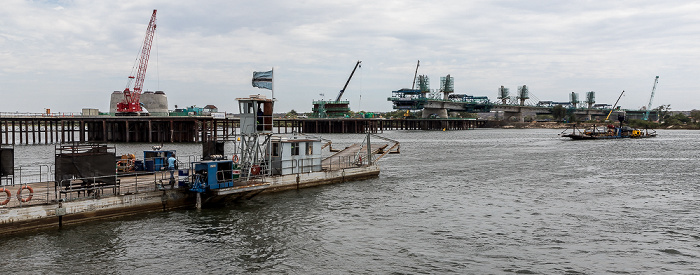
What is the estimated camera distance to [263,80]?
3161cm

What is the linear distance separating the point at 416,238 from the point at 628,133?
124 metres

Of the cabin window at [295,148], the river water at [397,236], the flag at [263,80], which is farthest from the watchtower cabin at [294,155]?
the flag at [263,80]

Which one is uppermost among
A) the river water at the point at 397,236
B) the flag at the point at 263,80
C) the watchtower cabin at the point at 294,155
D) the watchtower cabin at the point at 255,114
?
the flag at the point at 263,80

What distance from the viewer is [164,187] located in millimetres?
27859

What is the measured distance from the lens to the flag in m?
31.5

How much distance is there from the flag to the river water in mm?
6911

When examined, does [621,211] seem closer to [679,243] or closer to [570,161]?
[679,243]

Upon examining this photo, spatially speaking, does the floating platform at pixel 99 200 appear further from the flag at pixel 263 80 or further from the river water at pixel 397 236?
the flag at pixel 263 80

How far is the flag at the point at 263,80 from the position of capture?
31495 millimetres

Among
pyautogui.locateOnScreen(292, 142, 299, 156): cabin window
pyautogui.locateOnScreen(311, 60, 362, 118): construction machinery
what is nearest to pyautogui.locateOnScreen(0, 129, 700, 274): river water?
pyautogui.locateOnScreen(292, 142, 299, 156): cabin window

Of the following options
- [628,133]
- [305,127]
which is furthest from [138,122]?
[628,133]

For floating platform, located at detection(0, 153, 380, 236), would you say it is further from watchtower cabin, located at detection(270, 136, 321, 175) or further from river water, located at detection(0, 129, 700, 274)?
watchtower cabin, located at detection(270, 136, 321, 175)

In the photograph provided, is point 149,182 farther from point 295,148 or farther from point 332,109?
point 332,109

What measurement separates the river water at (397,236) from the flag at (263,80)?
6.91m
